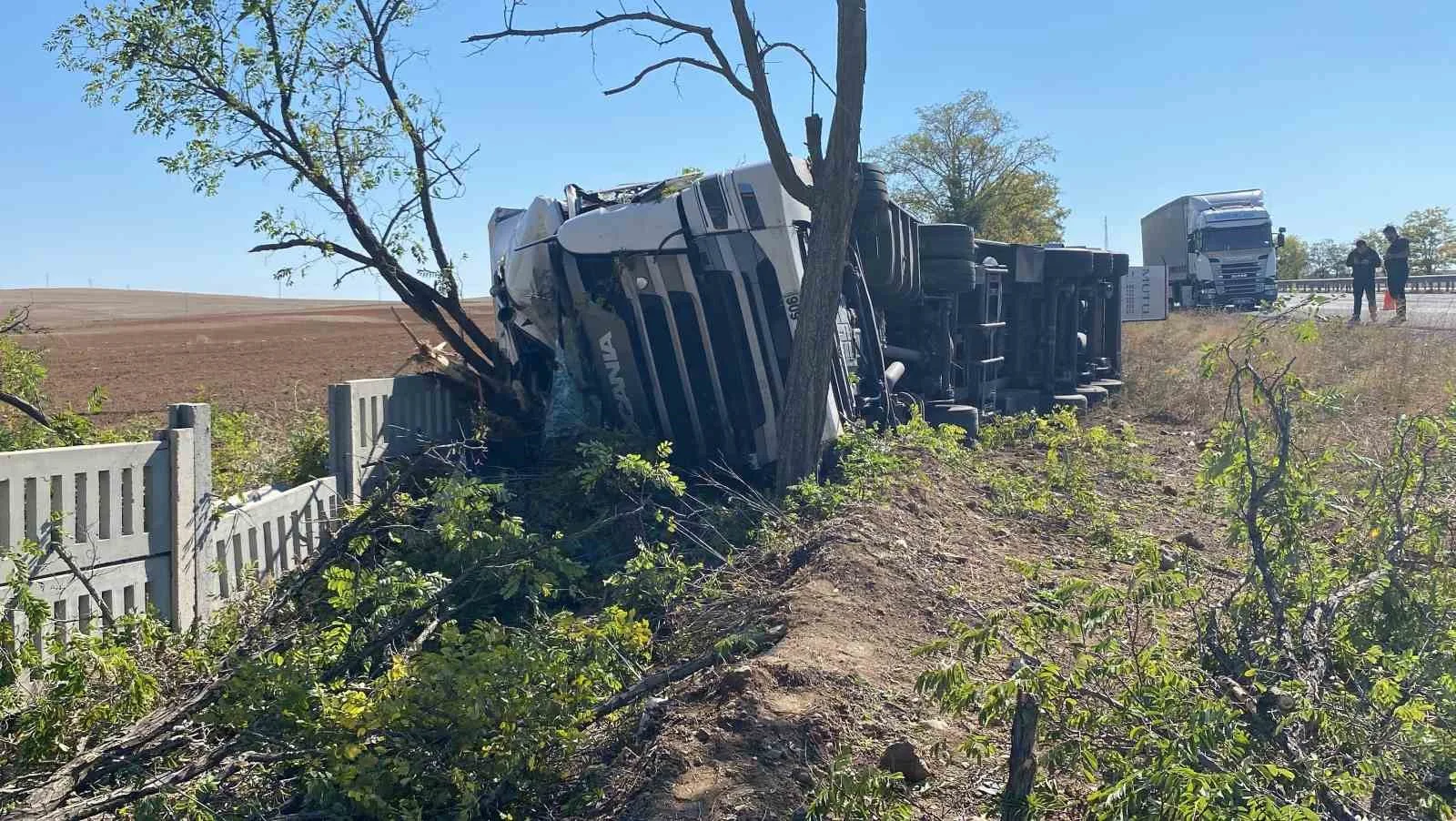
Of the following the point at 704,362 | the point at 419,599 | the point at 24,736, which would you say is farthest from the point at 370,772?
the point at 704,362

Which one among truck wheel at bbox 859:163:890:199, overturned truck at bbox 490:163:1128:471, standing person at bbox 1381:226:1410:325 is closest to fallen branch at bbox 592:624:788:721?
overturned truck at bbox 490:163:1128:471

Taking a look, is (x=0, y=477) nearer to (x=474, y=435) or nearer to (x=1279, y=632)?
(x=474, y=435)

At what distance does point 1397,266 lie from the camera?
19.1 m

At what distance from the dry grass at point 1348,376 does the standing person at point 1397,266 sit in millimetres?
2169

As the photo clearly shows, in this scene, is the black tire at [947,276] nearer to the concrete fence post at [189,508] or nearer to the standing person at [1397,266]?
the concrete fence post at [189,508]

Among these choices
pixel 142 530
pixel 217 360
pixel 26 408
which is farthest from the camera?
pixel 217 360

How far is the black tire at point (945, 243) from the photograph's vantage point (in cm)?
1020

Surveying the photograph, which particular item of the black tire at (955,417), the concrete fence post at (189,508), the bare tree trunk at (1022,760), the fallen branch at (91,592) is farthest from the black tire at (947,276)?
the bare tree trunk at (1022,760)

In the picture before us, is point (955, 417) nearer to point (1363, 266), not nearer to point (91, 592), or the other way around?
point (91, 592)

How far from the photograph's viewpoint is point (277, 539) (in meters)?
6.35

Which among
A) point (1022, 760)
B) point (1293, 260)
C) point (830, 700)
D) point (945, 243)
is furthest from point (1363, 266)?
point (1293, 260)

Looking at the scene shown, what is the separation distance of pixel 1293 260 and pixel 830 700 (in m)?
72.4

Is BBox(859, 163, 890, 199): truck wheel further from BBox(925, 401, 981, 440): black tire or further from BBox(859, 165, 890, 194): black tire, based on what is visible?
BBox(925, 401, 981, 440): black tire

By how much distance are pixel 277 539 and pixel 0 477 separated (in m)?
1.97
